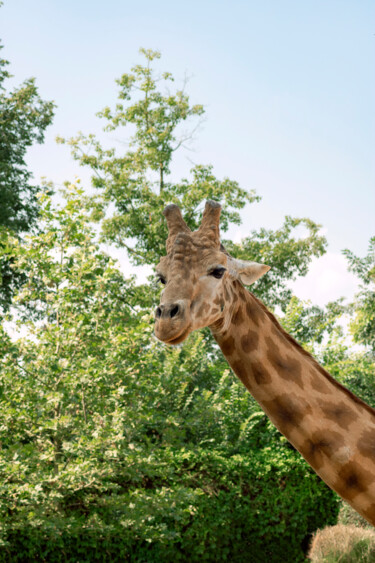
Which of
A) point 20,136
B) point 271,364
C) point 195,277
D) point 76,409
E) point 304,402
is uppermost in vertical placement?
point 20,136

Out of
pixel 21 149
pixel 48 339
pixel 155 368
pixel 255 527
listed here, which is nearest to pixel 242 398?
pixel 255 527

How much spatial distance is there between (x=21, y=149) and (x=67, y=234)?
43.6 ft

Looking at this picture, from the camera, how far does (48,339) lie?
684cm

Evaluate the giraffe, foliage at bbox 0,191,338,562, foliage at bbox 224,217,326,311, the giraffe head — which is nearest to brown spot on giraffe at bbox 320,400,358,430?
the giraffe

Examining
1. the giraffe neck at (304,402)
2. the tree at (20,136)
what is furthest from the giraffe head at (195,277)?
the tree at (20,136)

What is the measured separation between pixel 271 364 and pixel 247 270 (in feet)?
1.55

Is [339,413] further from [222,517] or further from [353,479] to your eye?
[222,517]

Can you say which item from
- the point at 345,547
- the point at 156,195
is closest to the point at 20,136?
the point at 156,195

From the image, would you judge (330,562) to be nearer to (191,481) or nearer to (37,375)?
(191,481)

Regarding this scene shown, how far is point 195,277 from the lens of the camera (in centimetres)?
295

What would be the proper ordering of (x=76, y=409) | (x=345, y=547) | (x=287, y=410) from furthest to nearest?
A: (x=345, y=547) → (x=76, y=409) → (x=287, y=410)

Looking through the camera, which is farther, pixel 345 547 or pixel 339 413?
pixel 345 547

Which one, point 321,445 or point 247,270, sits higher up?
point 247,270

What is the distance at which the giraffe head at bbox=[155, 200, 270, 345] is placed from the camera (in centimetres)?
269
